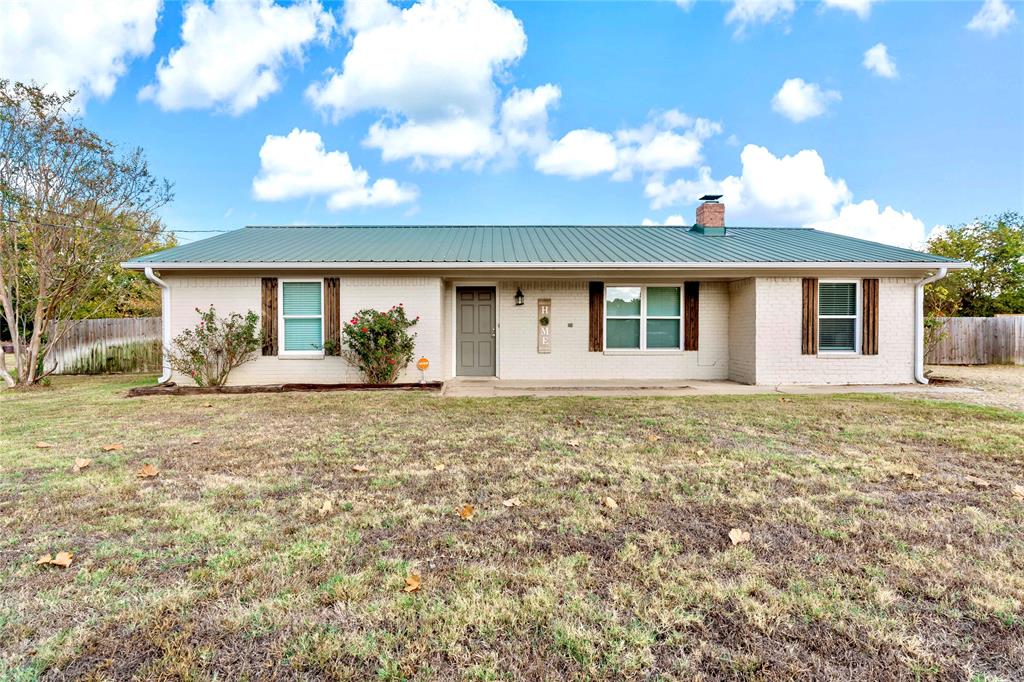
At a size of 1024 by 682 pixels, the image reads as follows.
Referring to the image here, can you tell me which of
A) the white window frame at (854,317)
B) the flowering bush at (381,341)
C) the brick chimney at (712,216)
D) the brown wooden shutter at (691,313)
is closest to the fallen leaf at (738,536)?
the flowering bush at (381,341)

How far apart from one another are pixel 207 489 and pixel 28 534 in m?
0.91

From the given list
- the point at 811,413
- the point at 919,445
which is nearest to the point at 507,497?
the point at 919,445

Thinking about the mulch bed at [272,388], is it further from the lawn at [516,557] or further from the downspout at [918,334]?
the downspout at [918,334]

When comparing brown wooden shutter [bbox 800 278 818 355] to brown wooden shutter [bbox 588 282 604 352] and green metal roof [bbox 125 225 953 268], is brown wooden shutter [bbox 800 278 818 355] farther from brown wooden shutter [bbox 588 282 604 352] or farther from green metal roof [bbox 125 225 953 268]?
brown wooden shutter [bbox 588 282 604 352]

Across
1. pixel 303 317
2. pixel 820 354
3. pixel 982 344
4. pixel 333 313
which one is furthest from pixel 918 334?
pixel 303 317

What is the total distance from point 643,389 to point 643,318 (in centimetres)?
221

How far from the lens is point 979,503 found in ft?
10.2

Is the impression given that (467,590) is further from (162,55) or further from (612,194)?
(612,194)

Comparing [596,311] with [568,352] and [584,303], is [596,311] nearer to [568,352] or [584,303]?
[584,303]

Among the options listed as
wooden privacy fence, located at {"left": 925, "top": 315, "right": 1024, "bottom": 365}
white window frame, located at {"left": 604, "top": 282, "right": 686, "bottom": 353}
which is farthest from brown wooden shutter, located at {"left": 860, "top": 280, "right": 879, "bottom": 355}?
wooden privacy fence, located at {"left": 925, "top": 315, "right": 1024, "bottom": 365}

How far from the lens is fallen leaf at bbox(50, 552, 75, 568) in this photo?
228 cm

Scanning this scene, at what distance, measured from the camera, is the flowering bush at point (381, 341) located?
8.87 metres

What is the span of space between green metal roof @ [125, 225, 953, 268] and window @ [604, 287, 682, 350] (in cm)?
95

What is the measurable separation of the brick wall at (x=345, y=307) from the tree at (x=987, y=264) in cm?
2564
